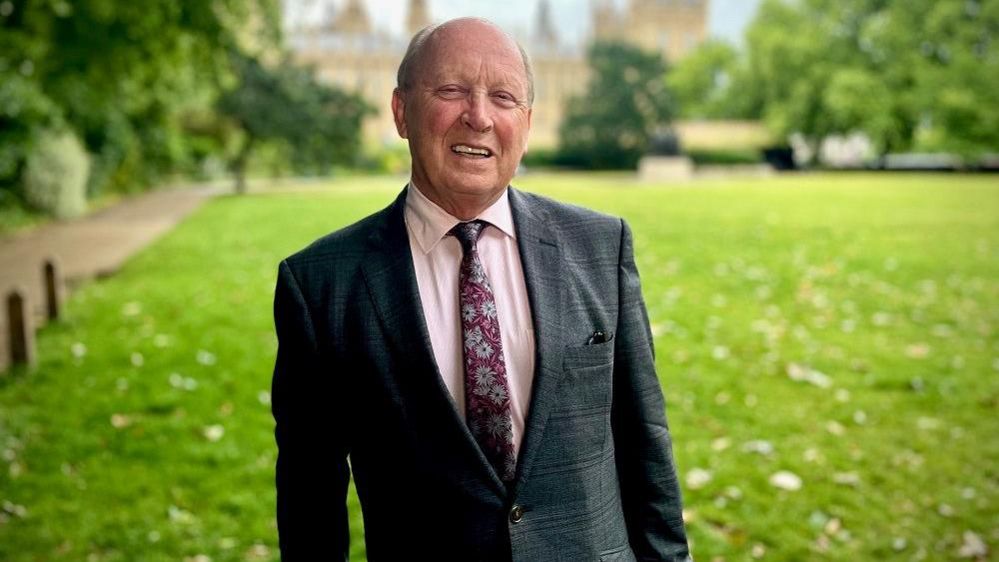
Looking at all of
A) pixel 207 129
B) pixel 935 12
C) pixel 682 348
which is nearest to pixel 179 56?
pixel 682 348

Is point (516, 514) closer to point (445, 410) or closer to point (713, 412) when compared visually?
point (445, 410)

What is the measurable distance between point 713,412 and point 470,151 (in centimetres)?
441

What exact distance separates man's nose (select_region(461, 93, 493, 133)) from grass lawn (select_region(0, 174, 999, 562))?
113 inches

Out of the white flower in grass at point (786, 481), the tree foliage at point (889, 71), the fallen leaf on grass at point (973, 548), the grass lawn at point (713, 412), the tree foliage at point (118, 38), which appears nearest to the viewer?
the fallen leaf on grass at point (973, 548)

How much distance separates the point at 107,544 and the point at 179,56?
7.70 meters

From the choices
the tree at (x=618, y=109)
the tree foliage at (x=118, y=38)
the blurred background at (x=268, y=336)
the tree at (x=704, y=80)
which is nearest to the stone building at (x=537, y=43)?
the tree at (x=704, y=80)

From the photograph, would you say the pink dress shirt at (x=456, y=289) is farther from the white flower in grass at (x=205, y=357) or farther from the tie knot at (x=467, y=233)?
the white flower in grass at (x=205, y=357)

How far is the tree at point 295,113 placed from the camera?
94.4ft

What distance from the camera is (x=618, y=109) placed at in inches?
1923

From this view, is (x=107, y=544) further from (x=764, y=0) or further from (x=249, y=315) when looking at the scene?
(x=764, y=0)

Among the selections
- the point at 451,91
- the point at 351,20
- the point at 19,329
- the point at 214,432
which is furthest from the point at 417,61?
the point at 351,20

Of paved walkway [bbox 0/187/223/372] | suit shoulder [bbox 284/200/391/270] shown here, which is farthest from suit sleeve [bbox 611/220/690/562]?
paved walkway [bbox 0/187/223/372]

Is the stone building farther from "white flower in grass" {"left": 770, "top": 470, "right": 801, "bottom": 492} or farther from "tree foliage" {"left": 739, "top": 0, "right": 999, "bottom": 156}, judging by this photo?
"white flower in grass" {"left": 770, "top": 470, "right": 801, "bottom": 492}

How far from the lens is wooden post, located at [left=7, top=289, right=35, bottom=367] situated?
6383 millimetres
